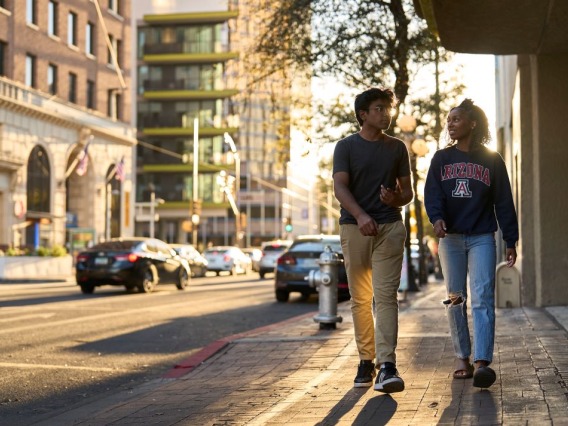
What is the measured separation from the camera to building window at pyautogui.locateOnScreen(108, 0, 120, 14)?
54406mm

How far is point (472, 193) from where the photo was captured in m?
7.01

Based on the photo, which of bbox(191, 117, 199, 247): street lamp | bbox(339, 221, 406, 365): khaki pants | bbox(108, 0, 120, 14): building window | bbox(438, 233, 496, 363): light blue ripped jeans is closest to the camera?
bbox(438, 233, 496, 363): light blue ripped jeans

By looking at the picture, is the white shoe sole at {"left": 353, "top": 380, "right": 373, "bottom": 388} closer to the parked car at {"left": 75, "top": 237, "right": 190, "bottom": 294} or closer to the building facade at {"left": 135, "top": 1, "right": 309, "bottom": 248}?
the parked car at {"left": 75, "top": 237, "right": 190, "bottom": 294}

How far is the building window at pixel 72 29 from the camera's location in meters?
49.6

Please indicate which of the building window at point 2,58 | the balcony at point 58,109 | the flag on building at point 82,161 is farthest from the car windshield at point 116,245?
the flag on building at point 82,161

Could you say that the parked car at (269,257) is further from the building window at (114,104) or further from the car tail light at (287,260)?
the car tail light at (287,260)

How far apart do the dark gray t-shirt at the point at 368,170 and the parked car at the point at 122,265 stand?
18445mm

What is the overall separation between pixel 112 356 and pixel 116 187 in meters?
44.9

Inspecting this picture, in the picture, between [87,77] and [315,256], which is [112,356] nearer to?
[315,256]

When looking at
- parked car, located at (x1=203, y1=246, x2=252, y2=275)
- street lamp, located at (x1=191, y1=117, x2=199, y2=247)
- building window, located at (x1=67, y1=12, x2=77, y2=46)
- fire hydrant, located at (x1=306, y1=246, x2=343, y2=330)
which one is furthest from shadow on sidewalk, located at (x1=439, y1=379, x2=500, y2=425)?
street lamp, located at (x1=191, y1=117, x2=199, y2=247)

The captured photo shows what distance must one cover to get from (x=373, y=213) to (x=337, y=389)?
123cm

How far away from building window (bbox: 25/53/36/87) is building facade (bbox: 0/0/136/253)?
0.14ft

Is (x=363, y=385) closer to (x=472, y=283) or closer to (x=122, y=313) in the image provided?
(x=472, y=283)

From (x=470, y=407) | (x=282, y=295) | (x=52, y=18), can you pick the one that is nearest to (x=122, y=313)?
(x=282, y=295)
